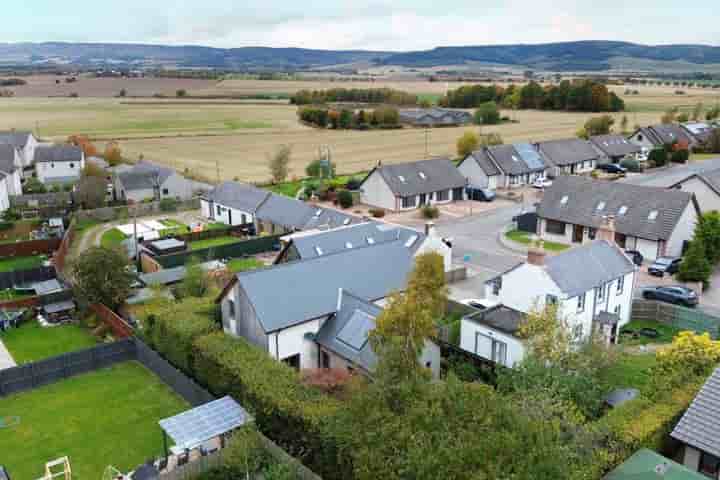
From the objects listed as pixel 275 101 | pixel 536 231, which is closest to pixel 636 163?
pixel 536 231

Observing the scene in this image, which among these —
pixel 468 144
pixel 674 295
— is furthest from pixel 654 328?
pixel 468 144

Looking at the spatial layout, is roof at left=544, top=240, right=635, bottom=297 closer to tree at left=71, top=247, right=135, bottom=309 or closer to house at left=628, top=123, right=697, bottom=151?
tree at left=71, top=247, right=135, bottom=309

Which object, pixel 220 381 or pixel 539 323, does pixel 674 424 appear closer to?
pixel 539 323

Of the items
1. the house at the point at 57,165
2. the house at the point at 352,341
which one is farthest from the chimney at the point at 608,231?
the house at the point at 57,165

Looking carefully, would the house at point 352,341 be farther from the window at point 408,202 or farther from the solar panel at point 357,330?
the window at point 408,202

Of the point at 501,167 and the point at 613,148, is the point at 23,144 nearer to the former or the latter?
the point at 501,167

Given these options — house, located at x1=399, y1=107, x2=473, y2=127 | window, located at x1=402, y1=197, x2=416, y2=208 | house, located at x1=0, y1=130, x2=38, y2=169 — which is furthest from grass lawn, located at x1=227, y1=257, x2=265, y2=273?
house, located at x1=399, y1=107, x2=473, y2=127
